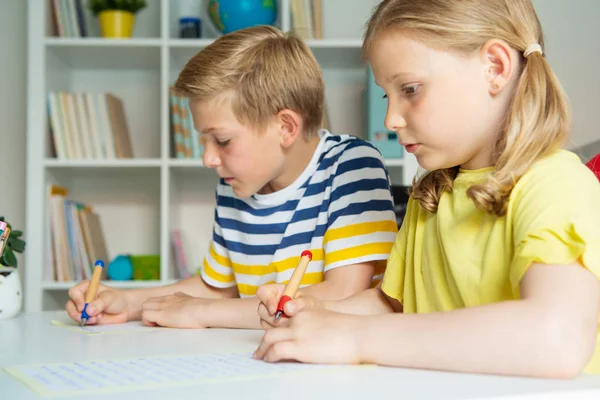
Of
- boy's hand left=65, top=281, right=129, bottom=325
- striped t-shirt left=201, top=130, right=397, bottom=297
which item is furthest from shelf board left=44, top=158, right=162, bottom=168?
boy's hand left=65, top=281, right=129, bottom=325

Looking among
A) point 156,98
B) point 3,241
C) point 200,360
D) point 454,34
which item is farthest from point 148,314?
point 156,98

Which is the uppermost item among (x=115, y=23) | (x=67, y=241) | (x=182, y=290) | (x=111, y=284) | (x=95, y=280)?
(x=115, y=23)

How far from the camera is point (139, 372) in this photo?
67 cm

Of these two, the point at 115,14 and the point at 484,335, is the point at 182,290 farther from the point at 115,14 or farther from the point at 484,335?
the point at 115,14

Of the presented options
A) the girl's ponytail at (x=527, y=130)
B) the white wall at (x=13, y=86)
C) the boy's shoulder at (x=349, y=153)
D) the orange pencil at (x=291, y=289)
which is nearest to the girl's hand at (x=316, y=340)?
the orange pencil at (x=291, y=289)

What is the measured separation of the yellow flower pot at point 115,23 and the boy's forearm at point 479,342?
90.9 inches

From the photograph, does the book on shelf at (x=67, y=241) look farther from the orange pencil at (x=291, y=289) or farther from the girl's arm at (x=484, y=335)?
the girl's arm at (x=484, y=335)

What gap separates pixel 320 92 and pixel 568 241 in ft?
2.77

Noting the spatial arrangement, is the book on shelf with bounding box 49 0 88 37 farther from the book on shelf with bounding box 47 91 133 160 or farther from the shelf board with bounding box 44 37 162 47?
the book on shelf with bounding box 47 91 133 160

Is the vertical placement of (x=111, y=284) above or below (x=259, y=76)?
below

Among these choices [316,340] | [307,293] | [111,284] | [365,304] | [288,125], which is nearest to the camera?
[316,340]

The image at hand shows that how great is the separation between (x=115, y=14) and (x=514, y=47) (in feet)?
7.07

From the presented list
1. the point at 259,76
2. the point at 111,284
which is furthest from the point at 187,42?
the point at 259,76

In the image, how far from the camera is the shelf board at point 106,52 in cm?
270
